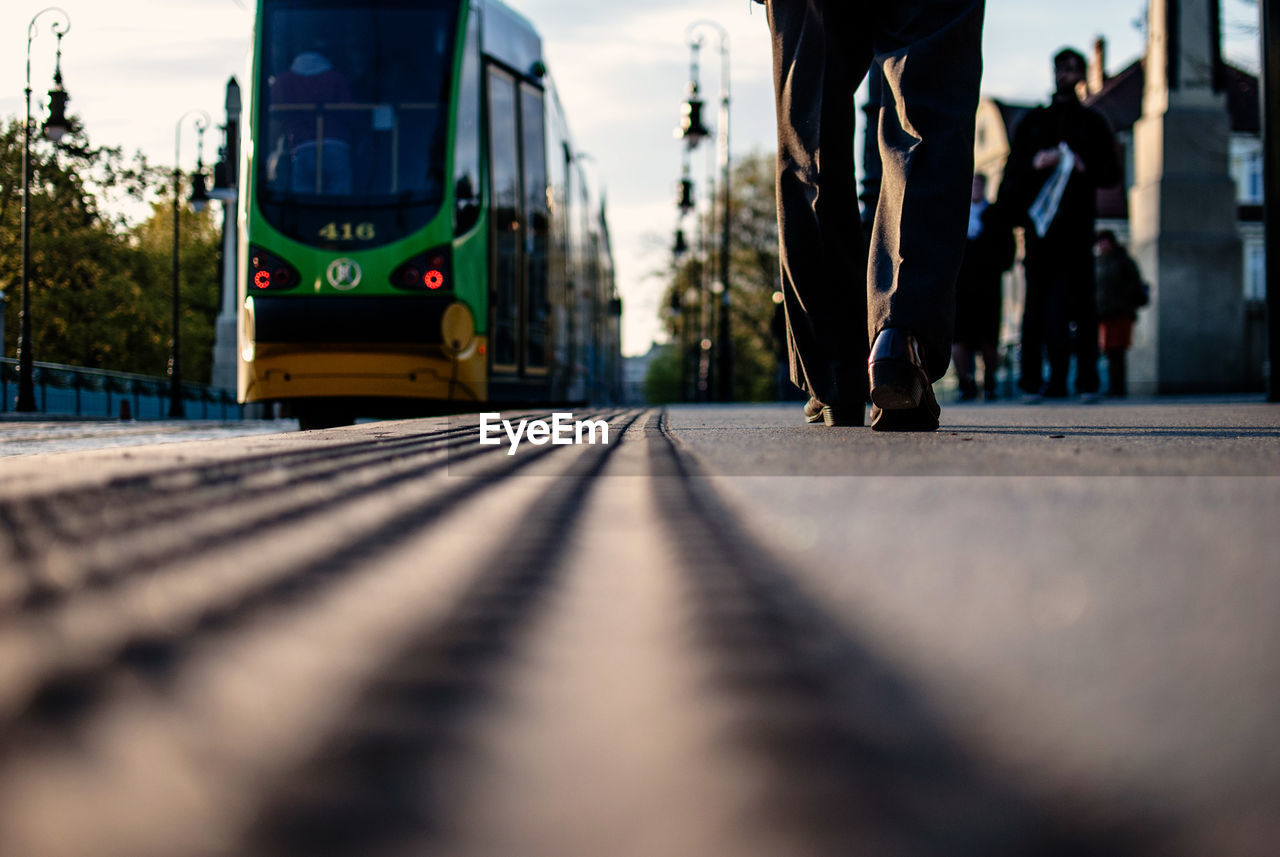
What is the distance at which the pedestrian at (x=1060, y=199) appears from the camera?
9227 millimetres

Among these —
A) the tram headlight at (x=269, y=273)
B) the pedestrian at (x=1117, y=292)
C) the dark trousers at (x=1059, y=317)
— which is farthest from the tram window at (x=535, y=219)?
the pedestrian at (x=1117, y=292)

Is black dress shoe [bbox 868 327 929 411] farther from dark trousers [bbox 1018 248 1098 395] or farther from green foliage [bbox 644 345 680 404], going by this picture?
green foliage [bbox 644 345 680 404]

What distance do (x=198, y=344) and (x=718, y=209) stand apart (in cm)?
2633

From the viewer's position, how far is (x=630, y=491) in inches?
53.7

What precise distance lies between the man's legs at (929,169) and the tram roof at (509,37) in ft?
22.3

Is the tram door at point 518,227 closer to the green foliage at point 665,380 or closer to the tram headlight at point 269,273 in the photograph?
the tram headlight at point 269,273

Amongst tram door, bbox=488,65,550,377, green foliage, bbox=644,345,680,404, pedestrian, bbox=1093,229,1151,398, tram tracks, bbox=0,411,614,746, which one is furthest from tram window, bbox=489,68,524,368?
green foliage, bbox=644,345,680,404

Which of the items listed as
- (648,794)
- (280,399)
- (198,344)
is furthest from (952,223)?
(198,344)

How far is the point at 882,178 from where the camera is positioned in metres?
3.21

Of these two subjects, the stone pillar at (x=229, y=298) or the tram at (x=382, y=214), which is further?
the stone pillar at (x=229, y=298)

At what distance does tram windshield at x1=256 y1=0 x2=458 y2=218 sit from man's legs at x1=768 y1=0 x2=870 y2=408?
5.58 metres

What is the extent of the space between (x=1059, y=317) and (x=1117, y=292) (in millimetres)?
4797

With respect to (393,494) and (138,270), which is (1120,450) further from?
(138,270)

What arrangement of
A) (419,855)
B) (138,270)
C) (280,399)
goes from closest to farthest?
(419,855), (280,399), (138,270)
